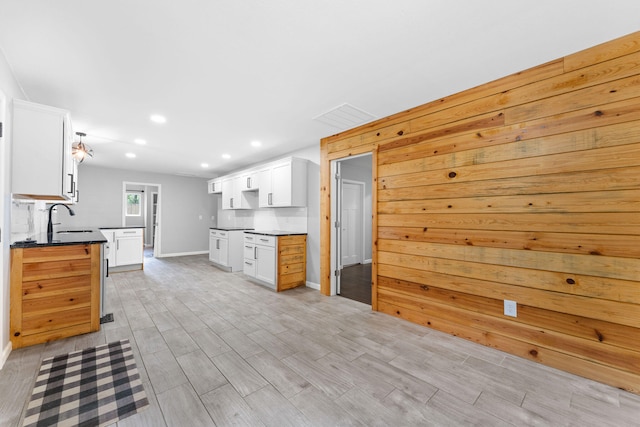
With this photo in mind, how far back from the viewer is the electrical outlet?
2.26 m

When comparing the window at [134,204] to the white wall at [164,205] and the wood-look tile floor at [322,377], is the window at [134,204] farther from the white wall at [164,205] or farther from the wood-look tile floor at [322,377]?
the wood-look tile floor at [322,377]

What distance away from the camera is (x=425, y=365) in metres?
2.11

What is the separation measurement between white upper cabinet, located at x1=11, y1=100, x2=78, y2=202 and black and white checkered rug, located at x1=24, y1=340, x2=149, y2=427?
5.03 ft

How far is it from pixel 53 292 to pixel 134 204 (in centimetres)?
853

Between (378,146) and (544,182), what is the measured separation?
1.76 m

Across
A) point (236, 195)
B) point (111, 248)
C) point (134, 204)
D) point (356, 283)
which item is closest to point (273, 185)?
point (236, 195)

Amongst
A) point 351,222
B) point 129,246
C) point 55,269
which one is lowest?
point 129,246

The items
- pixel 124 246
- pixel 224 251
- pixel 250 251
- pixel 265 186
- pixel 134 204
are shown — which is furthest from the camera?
pixel 134 204

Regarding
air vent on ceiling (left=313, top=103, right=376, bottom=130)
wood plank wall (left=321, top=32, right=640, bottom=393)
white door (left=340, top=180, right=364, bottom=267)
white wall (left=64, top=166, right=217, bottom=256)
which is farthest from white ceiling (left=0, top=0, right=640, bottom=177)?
white wall (left=64, top=166, right=217, bottom=256)

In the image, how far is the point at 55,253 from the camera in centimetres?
250

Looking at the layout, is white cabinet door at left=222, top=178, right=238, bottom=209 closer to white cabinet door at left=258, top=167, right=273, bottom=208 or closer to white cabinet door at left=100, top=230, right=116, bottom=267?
white cabinet door at left=258, top=167, right=273, bottom=208

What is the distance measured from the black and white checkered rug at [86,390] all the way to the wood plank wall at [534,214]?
2.62 m

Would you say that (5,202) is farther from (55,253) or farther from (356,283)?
(356,283)

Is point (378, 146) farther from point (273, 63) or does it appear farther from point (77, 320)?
point (77, 320)
